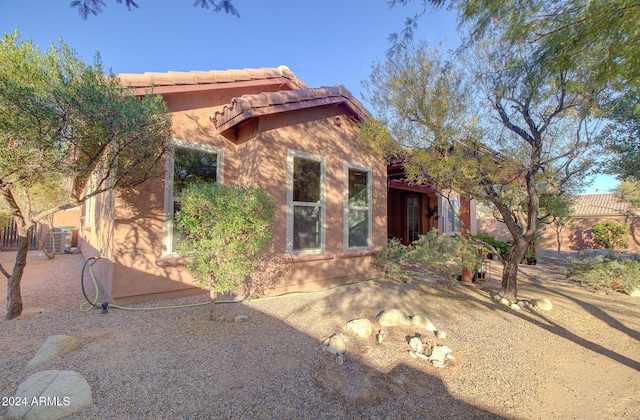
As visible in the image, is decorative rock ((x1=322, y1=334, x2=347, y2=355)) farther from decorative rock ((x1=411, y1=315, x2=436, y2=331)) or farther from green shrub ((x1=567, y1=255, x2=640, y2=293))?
green shrub ((x1=567, y1=255, x2=640, y2=293))

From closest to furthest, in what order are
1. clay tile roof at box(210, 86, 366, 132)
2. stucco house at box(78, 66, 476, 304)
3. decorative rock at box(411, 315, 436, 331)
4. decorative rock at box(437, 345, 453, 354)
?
decorative rock at box(437, 345, 453, 354), decorative rock at box(411, 315, 436, 331), stucco house at box(78, 66, 476, 304), clay tile roof at box(210, 86, 366, 132)

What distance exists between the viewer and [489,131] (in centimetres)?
593

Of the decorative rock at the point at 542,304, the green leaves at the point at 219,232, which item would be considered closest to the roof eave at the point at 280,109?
the green leaves at the point at 219,232

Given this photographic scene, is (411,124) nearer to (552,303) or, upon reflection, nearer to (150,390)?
(552,303)

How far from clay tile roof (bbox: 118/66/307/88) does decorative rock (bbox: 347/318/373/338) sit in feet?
16.3

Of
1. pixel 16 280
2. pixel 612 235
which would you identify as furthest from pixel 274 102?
pixel 612 235

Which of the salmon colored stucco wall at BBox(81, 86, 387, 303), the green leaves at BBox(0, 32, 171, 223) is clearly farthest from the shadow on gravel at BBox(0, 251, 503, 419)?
the green leaves at BBox(0, 32, 171, 223)

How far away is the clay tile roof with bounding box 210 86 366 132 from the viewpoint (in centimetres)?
523

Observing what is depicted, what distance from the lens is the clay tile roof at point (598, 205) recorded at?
21.7 m

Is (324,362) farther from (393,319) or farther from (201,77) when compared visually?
(201,77)

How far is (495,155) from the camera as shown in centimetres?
581

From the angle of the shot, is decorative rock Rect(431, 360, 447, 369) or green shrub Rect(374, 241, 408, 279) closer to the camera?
decorative rock Rect(431, 360, 447, 369)

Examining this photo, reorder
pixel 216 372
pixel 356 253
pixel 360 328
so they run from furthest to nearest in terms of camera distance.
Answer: pixel 356 253, pixel 360 328, pixel 216 372

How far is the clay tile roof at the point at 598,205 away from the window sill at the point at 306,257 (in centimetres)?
2335
